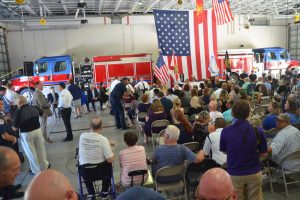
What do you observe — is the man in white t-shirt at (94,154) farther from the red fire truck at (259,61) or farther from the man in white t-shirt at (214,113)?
the red fire truck at (259,61)

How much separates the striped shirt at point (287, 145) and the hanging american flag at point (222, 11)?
436 centimetres

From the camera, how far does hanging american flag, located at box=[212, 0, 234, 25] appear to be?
25.2 ft

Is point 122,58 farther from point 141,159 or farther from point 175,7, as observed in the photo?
point 141,159

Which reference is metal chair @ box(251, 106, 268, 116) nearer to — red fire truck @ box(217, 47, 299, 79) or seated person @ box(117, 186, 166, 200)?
seated person @ box(117, 186, 166, 200)

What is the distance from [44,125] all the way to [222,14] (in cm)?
643

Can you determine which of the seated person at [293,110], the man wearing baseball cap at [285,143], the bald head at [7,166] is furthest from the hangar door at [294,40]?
the bald head at [7,166]

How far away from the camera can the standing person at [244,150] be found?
2.96m

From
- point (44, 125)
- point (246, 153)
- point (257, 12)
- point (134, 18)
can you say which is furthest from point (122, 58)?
point (246, 153)

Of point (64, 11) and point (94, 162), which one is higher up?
point (64, 11)

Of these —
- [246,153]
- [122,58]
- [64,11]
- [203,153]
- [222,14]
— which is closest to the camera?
[246,153]

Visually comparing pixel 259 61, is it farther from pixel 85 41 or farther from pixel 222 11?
pixel 222 11

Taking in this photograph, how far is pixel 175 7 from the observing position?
65.0ft

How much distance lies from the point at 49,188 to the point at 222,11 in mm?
7648

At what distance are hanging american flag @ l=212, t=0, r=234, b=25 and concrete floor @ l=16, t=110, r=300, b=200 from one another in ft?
13.8
